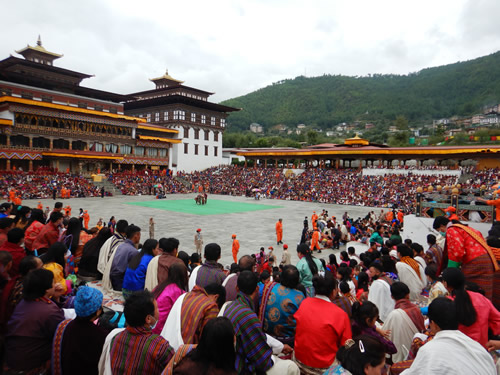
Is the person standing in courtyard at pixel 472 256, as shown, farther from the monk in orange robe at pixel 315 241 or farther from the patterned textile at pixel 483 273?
the monk in orange robe at pixel 315 241

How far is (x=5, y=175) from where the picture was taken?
29.1 metres

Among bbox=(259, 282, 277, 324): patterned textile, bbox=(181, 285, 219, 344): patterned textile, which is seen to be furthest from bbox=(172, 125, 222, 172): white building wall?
bbox=(181, 285, 219, 344): patterned textile

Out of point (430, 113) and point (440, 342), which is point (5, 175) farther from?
point (430, 113)

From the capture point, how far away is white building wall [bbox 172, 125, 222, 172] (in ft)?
160

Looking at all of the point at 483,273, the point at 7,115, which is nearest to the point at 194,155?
the point at 7,115

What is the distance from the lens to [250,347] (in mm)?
2600

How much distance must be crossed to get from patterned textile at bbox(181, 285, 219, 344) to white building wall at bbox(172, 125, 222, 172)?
46.9 meters

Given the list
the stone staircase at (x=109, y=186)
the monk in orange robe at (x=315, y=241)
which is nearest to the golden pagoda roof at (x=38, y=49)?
the stone staircase at (x=109, y=186)

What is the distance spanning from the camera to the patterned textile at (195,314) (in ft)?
9.60

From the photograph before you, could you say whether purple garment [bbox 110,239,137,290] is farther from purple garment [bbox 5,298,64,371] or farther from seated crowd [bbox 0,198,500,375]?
purple garment [bbox 5,298,64,371]

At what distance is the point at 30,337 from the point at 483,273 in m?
5.36

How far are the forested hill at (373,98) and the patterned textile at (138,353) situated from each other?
126 meters

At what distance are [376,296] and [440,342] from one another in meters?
2.10

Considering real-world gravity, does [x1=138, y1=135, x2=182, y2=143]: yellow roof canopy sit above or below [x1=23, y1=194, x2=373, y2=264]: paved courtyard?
above
